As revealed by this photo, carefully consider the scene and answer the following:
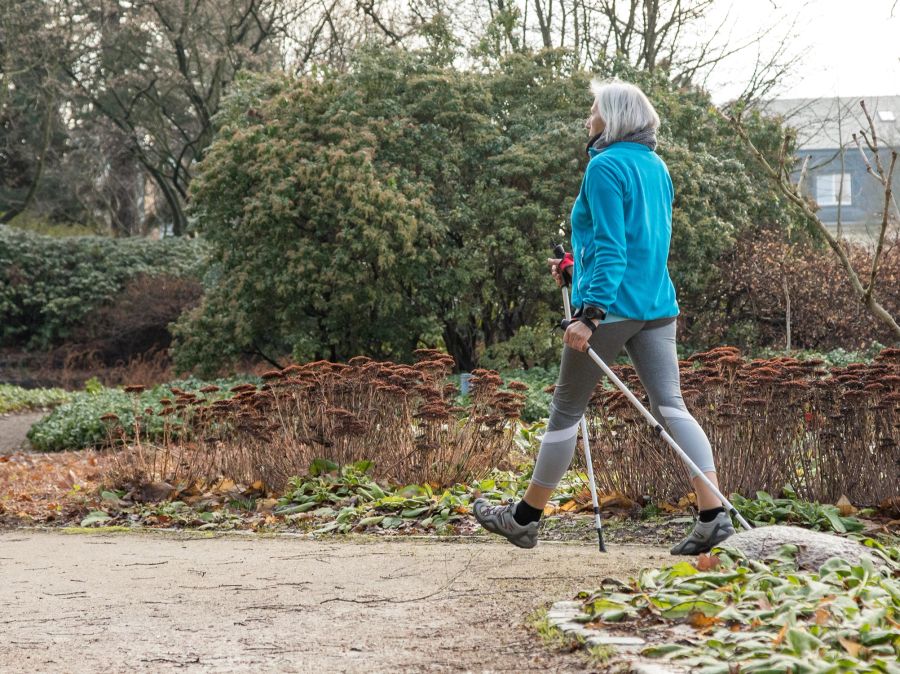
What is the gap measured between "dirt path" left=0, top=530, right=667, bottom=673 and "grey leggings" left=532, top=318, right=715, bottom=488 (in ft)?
1.92

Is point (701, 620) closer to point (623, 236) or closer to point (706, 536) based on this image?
point (706, 536)

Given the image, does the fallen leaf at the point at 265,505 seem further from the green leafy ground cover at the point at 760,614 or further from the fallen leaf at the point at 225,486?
the green leafy ground cover at the point at 760,614

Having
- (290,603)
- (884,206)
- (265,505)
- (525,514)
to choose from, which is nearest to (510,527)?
(525,514)

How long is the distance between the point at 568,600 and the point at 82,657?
1725 millimetres

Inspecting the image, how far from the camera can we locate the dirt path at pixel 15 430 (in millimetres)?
13533

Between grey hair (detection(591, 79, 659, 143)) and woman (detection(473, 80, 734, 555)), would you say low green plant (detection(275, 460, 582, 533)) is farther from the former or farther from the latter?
grey hair (detection(591, 79, 659, 143))

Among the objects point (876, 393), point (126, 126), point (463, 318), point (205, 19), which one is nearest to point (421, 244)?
point (463, 318)

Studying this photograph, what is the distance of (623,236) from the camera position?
461cm

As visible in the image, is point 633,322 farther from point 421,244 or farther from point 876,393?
point 421,244

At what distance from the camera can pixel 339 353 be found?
579 inches

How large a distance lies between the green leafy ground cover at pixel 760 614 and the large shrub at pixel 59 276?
64.6 ft

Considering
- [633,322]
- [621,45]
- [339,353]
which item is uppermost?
[621,45]

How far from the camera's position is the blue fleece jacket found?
458 centimetres

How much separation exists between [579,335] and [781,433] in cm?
190
